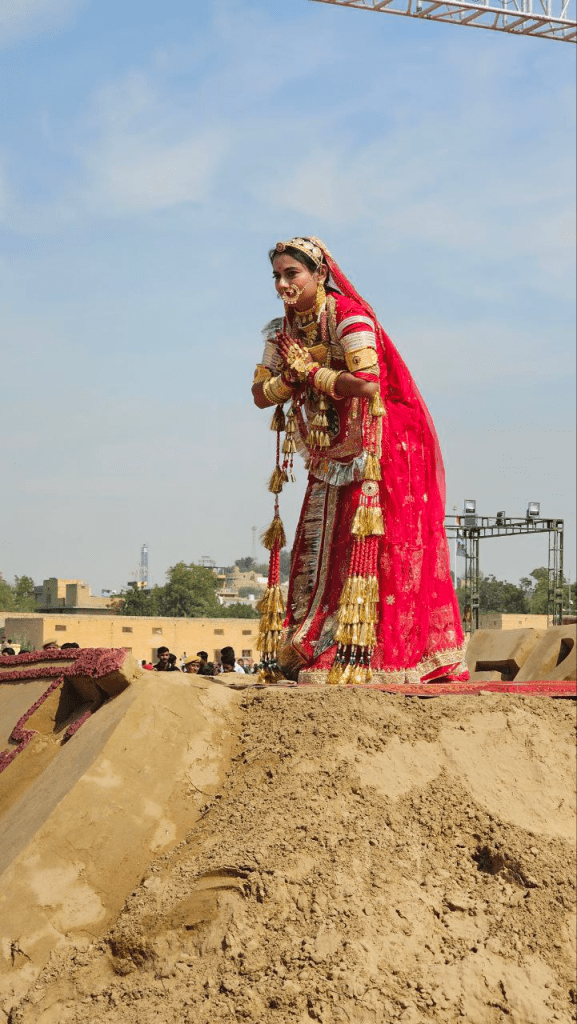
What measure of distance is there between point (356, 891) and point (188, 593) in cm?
4182

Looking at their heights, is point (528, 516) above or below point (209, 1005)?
above

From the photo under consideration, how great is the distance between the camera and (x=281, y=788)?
16.5ft

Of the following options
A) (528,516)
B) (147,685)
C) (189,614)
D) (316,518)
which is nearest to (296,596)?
(316,518)

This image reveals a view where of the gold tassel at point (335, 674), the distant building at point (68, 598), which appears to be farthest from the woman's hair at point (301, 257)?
the distant building at point (68, 598)

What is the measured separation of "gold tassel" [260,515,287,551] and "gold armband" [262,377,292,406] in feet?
2.68

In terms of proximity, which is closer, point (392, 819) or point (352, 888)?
point (352, 888)

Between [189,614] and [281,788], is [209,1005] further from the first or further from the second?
[189,614]

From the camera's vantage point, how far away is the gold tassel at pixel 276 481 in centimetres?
769

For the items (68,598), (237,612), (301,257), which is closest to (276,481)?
(301,257)

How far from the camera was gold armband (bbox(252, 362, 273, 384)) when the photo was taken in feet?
24.7

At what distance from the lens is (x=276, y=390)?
7379 mm

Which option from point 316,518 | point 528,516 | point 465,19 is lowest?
point 316,518

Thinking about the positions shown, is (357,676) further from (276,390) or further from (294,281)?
(294,281)

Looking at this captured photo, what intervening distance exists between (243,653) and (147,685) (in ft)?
85.5
